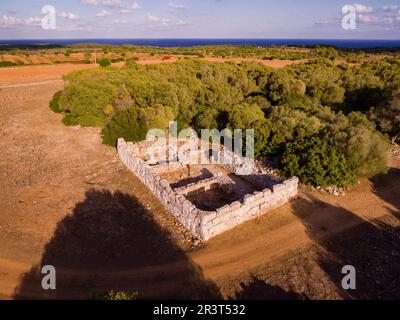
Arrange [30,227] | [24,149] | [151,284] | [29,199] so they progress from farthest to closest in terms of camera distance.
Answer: [24,149] → [29,199] → [30,227] → [151,284]

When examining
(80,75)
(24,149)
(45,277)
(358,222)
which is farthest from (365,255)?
(80,75)

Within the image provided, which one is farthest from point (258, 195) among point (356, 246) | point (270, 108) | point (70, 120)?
point (70, 120)

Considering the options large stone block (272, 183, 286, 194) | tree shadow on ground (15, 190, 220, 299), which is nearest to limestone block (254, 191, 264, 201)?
large stone block (272, 183, 286, 194)

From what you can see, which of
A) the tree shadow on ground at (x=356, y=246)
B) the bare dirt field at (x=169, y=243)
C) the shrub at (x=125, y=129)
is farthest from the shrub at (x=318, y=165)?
the shrub at (x=125, y=129)

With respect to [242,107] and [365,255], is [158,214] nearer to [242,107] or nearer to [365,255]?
[365,255]

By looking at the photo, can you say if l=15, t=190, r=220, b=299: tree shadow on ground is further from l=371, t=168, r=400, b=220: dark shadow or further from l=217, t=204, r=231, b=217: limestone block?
l=371, t=168, r=400, b=220: dark shadow

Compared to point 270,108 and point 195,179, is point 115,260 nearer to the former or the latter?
point 195,179

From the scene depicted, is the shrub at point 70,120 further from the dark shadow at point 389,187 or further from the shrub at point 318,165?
the dark shadow at point 389,187
